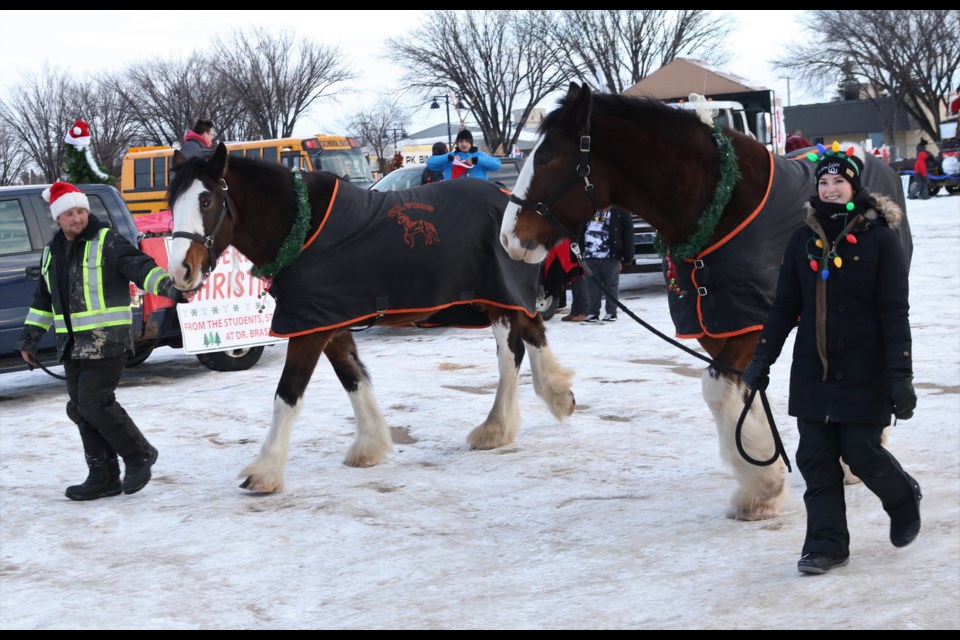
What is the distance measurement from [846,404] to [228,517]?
3.17 meters

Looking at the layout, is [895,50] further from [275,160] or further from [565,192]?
[565,192]

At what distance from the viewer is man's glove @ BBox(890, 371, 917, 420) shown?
4.02 metres

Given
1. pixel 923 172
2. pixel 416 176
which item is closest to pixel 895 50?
pixel 923 172

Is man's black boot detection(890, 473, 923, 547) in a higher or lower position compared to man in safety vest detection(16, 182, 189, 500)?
lower

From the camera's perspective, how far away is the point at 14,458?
7.20m

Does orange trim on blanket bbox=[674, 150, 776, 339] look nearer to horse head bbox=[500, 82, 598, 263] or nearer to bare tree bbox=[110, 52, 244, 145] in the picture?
horse head bbox=[500, 82, 598, 263]

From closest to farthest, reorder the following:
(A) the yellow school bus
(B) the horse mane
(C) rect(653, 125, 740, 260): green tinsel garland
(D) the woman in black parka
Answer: (D) the woman in black parka
(C) rect(653, 125, 740, 260): green tinsel garland
(B) the horse mane
(A) the yellow school bus

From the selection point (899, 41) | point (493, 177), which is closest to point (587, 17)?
point (899, 41)

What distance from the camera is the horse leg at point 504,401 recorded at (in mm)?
6914

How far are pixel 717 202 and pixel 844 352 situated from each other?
1.08m

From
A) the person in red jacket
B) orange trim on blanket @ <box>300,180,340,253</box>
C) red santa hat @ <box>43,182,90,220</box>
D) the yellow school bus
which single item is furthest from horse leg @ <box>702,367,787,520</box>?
the person in red jacket

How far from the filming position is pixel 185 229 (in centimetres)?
580

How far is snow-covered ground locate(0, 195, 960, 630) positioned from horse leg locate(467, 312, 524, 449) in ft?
0.59

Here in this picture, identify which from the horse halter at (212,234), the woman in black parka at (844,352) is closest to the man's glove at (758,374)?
the woman in black parka at (844,352)
